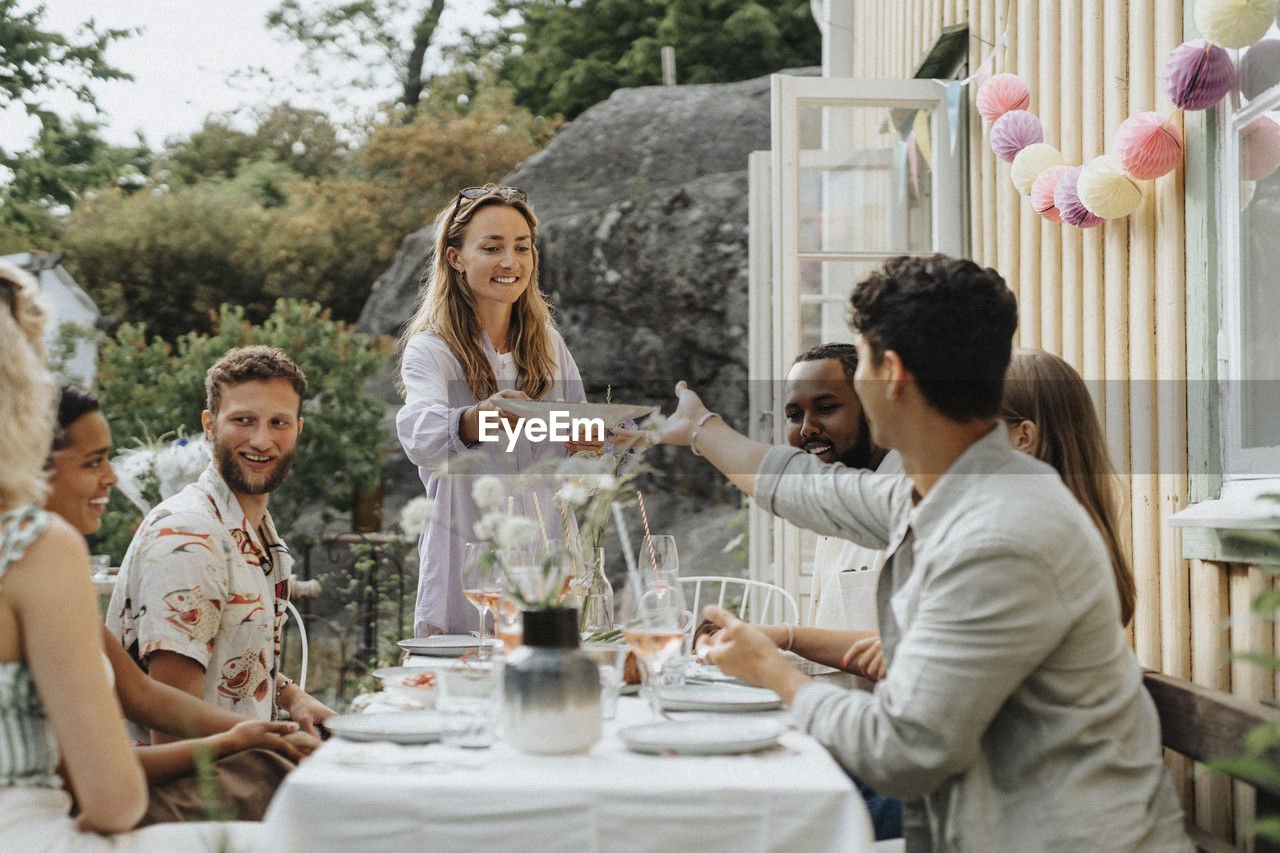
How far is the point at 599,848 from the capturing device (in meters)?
1.31

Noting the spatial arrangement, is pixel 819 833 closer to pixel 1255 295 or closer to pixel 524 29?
pixel 1255 295

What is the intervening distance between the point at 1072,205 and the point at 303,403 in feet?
16.5

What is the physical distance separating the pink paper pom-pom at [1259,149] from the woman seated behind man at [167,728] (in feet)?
6.68

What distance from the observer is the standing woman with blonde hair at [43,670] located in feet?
4.57

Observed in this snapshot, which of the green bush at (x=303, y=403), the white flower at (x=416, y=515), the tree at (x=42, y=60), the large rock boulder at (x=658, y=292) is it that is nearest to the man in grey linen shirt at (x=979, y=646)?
the white flower at (x=416, y=515)

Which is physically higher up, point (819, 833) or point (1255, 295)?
point (1255, 295)

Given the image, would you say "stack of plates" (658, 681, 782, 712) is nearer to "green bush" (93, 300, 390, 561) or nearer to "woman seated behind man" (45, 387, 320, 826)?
"woman seated behind man" (45, 387, 320, 826)

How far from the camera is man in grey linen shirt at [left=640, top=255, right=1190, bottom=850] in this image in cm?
140

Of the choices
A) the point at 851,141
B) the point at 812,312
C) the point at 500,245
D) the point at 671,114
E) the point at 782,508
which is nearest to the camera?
the point at 782,508

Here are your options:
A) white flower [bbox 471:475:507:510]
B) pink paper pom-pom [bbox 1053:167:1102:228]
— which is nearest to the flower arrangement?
pink paper pom-pom [bbox 1053:167:1102:228]

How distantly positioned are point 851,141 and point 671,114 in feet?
20.8

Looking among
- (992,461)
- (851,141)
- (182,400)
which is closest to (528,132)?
(182,400)

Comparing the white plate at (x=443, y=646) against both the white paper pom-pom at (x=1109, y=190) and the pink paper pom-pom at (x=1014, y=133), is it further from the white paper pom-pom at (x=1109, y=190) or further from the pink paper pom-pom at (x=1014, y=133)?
the pink paper pom-pom at (x=1014, y=133)

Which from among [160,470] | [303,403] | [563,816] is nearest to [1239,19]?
[563,816]
